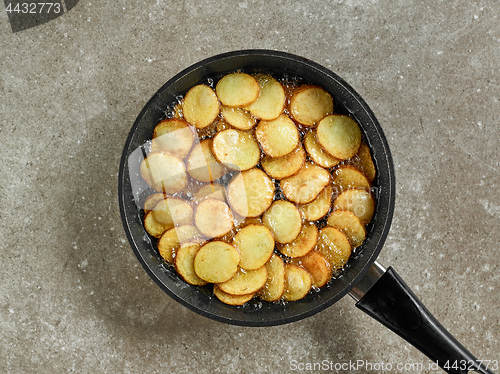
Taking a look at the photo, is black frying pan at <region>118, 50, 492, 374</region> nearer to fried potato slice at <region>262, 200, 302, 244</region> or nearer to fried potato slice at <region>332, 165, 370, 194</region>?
fried potato slice at <region>332, 165, 370, 194</region>

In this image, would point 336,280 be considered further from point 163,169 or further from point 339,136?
point 163,169

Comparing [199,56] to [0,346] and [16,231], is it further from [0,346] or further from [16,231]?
[0,346]

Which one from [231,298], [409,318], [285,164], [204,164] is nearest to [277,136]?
[285,164]

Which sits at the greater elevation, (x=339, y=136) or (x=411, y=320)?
(x=339, y=136)

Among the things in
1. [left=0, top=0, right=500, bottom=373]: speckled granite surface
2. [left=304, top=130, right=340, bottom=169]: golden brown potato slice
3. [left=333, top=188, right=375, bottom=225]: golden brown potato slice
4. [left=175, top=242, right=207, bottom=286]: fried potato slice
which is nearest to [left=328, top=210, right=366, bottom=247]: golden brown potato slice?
[left=333, top=188, right=375, bottom=225]: golden brown potato slice

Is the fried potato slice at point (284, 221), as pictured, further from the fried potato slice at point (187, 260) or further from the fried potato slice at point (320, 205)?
the fried potato slice at point (187, 260)

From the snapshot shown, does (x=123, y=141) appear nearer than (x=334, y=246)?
No
